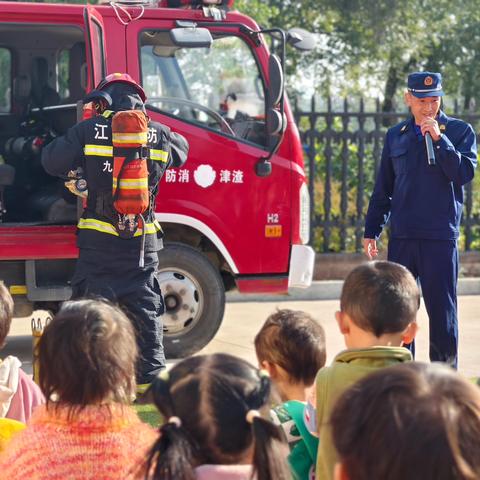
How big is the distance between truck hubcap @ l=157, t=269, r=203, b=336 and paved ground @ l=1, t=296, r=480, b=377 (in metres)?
0.50

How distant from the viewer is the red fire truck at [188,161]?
7.08 m

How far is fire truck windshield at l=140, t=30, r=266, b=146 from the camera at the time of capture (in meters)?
7.47

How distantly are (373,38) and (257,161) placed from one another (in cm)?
982

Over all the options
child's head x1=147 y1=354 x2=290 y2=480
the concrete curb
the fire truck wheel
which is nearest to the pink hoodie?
child's head x1=147 y1=354 x2=290 y2=480

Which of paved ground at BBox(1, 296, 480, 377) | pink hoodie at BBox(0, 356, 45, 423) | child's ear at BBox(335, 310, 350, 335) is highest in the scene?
child's ear at BBox(335, 310, 350, 335)

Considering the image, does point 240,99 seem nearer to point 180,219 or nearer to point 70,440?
point 180,219

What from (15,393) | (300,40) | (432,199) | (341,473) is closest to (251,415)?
(341,473)

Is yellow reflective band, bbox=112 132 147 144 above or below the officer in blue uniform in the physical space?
above

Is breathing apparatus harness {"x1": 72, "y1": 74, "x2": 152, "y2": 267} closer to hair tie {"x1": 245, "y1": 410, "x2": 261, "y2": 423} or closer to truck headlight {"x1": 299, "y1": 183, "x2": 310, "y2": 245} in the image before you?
truck headlight {"x1": 299, "y1": 183, "x2": 310, "y2": 245}

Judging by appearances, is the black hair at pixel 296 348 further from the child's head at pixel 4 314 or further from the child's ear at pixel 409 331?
the child's head at pixel 4 314

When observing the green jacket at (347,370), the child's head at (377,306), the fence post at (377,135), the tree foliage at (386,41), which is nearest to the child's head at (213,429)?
the green jacket at (347,370)

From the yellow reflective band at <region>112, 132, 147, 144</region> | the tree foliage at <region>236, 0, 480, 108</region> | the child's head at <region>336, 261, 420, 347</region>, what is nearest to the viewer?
the child's head at <region>336, 261, 420, 347</region>

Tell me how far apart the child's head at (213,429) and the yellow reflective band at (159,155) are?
3666mm

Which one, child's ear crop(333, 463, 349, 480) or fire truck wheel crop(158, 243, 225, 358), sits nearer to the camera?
child's ear crop(333, 463, 349, 480)
